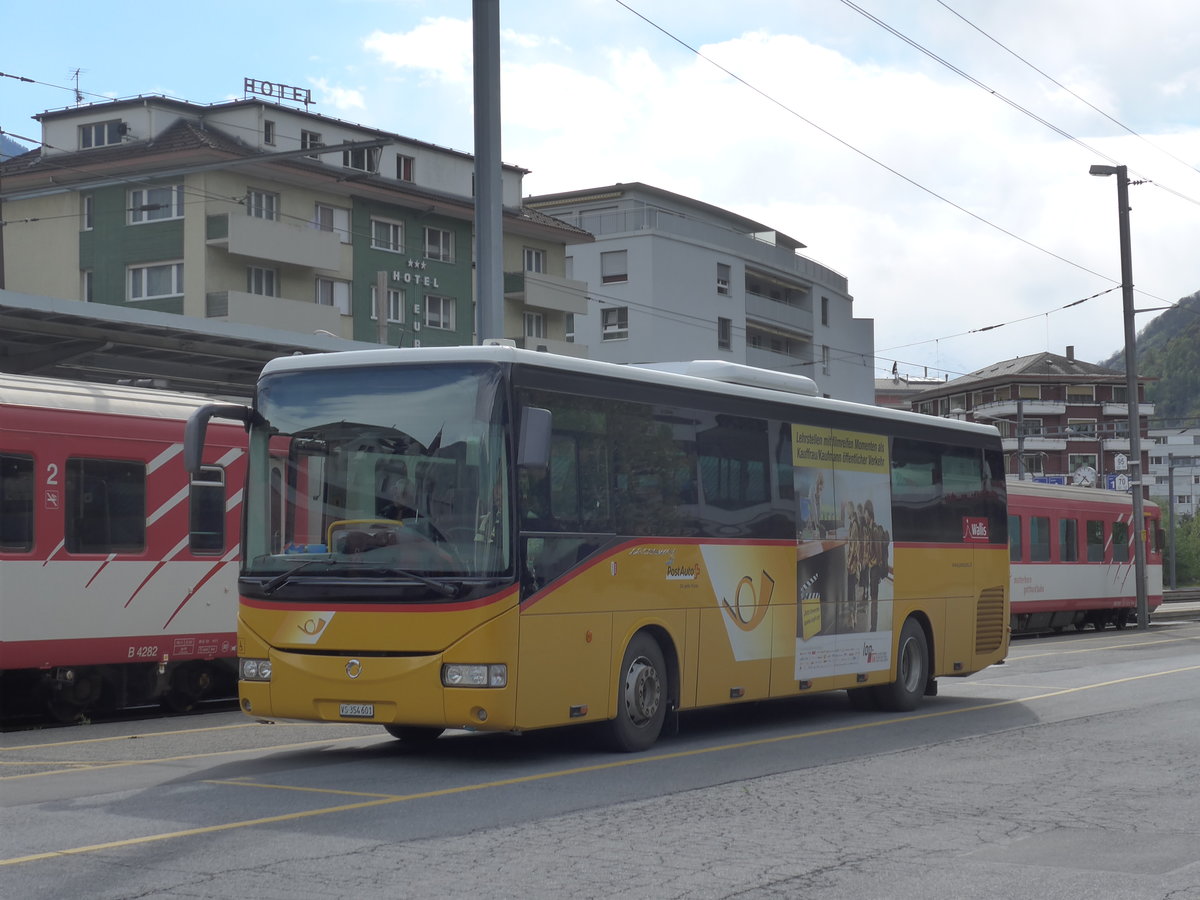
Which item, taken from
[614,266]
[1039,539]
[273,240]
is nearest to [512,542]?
[1039,539]

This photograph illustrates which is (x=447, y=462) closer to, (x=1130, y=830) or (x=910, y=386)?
(x=1130, y=830)

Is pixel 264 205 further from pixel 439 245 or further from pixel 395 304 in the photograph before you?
pixel 439 245

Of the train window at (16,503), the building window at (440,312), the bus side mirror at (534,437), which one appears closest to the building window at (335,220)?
the building window at (440,312)

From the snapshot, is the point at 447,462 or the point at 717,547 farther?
the point at 717,547

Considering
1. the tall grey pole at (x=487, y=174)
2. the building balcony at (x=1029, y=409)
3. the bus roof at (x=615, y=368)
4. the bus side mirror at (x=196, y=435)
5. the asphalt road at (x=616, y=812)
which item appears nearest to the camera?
the asphalt road at (x=616, y=812)

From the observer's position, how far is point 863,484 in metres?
16.4

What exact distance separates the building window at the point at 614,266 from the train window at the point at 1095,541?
127 feet

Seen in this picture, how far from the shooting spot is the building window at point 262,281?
172 ft

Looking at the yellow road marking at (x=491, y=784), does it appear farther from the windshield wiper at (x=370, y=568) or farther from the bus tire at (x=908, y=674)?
the windshield wiper at (x=370, y=568)

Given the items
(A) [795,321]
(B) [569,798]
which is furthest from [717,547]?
(A) [795,321]

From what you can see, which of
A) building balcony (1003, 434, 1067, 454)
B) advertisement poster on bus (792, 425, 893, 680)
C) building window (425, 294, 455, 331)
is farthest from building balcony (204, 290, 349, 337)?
building balcony (1003, 434, 1067, 454)

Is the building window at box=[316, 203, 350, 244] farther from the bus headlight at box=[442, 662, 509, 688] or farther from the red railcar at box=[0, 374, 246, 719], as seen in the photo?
the bus headlight at box=[442, 662, 509, 688]

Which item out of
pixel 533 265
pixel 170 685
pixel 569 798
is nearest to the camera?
pixel 569 798

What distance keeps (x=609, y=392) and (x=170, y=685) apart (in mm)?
7442
